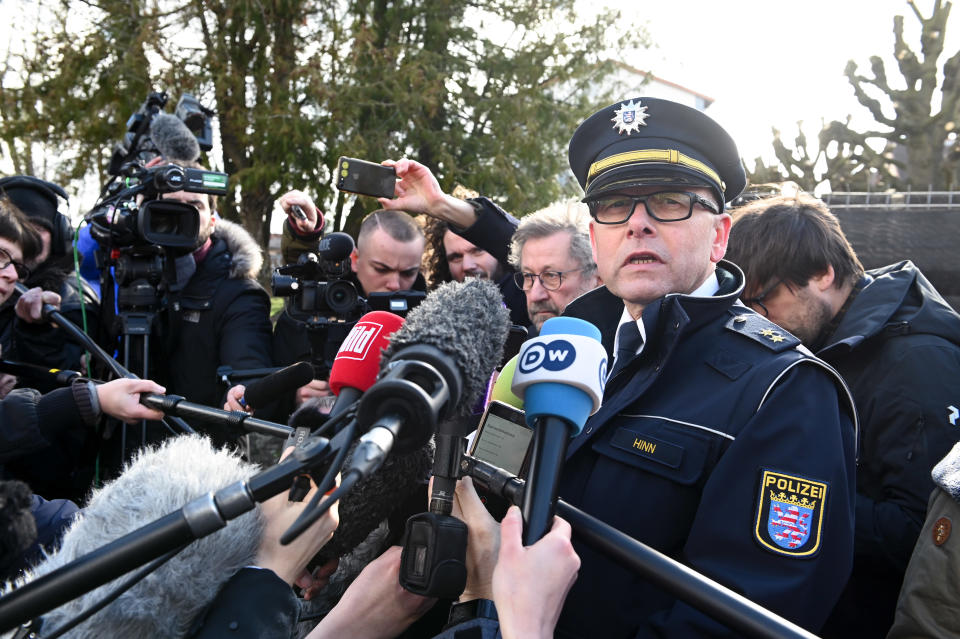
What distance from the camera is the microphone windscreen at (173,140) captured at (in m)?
3.46

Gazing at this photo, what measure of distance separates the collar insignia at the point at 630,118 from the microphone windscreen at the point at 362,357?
0.78m

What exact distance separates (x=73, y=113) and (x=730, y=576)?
9.92 meters

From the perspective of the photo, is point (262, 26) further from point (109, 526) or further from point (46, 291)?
point (109, 526)

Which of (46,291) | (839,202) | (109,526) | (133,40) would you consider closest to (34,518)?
(109,526)

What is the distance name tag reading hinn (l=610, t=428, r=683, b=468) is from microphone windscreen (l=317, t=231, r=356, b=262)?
1.39m

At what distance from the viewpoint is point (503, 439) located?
130 cm

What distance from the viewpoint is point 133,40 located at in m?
9.01

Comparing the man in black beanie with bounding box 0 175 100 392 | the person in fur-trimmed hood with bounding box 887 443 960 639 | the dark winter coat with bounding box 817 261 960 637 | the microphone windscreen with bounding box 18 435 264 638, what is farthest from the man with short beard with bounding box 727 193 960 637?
the man in black beanie with bounding box 0 175 100 392

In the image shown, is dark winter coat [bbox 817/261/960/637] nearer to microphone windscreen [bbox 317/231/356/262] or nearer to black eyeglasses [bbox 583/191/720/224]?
black eyeglasses [bbox 583/191/720/224]

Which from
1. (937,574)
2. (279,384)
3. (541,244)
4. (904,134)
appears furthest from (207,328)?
(904,134)

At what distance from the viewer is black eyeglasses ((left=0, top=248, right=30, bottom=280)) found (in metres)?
2.85

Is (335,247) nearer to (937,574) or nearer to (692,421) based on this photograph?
(692,421)

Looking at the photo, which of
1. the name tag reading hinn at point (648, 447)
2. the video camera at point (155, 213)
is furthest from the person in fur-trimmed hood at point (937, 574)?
the video camera at point (155, 213)

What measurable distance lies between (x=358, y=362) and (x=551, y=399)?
32 centimetres
